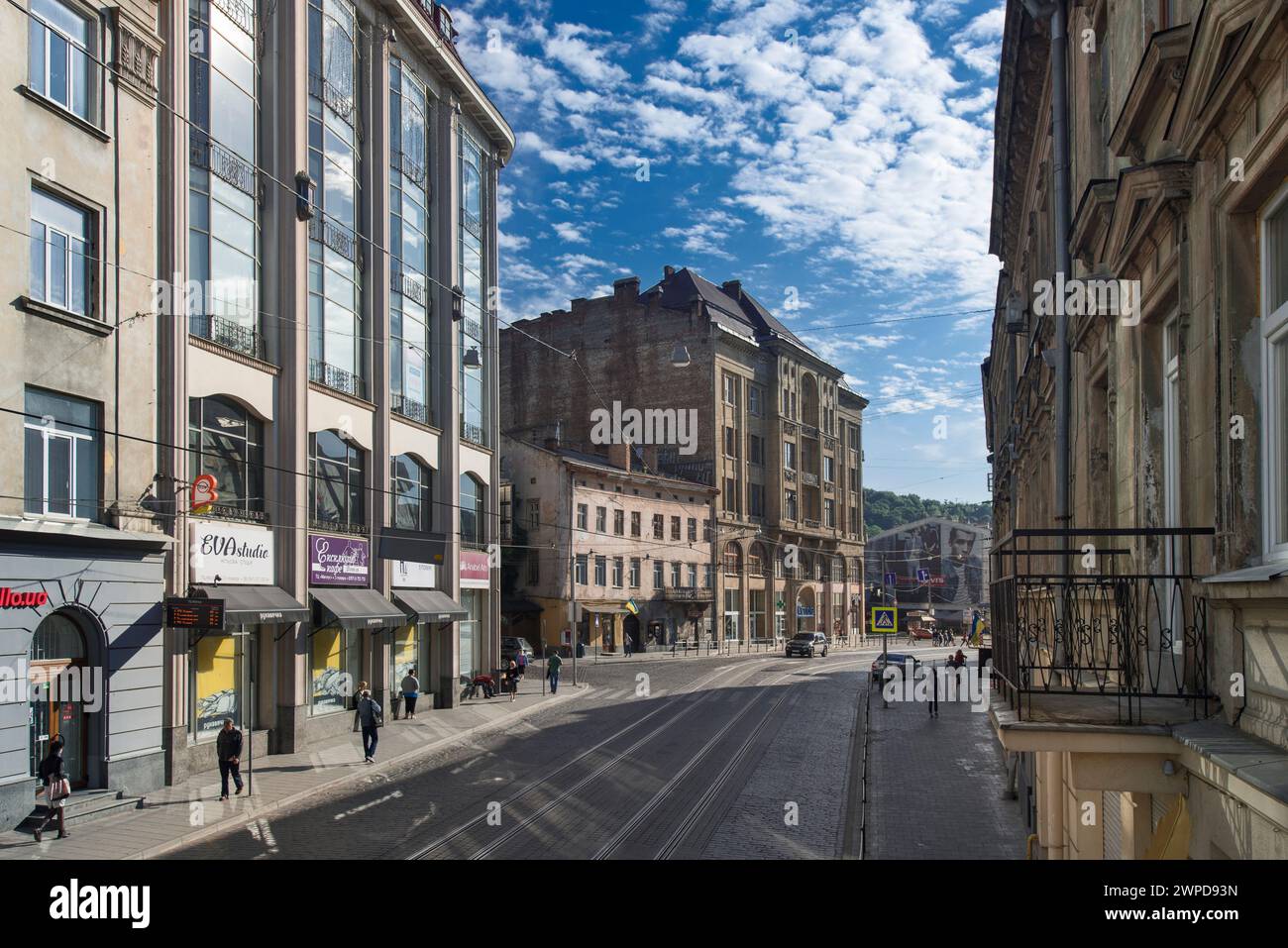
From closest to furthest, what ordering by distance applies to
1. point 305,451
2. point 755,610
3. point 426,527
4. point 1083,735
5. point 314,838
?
point 1083,735, point 314,838, point 305,451, point 426,527, point 755,610

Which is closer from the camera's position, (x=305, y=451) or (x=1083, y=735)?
(x=1083, y=735)

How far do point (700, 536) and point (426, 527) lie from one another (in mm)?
36707

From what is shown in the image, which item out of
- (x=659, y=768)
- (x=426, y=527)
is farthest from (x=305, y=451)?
(x=659, y=768)

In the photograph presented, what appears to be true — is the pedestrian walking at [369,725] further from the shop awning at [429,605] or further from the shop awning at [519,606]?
the shop awning at [519,606]

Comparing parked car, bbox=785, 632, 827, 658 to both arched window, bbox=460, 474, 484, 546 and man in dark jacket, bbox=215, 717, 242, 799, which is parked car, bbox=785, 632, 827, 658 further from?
man in dark jacket, bbox=215, 717, 242, 799

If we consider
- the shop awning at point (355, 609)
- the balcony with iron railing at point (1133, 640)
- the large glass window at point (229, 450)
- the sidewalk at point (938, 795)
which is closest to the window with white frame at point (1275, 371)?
the balcony with iron railing at point (1133, 640)

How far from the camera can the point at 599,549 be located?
57.2 metres

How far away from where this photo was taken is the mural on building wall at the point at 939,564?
108m

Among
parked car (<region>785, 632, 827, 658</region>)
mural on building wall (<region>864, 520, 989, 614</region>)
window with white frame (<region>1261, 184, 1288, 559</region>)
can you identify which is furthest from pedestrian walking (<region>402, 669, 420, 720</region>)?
mural on building wall (<region>864, 520, 989, 614</region>)

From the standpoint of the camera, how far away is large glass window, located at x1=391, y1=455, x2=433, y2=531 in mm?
30031

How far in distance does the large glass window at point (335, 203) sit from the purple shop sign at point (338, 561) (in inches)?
161

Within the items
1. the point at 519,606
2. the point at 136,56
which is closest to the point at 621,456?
the point at 519,606

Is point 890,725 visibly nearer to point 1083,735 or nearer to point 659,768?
point 659,768
